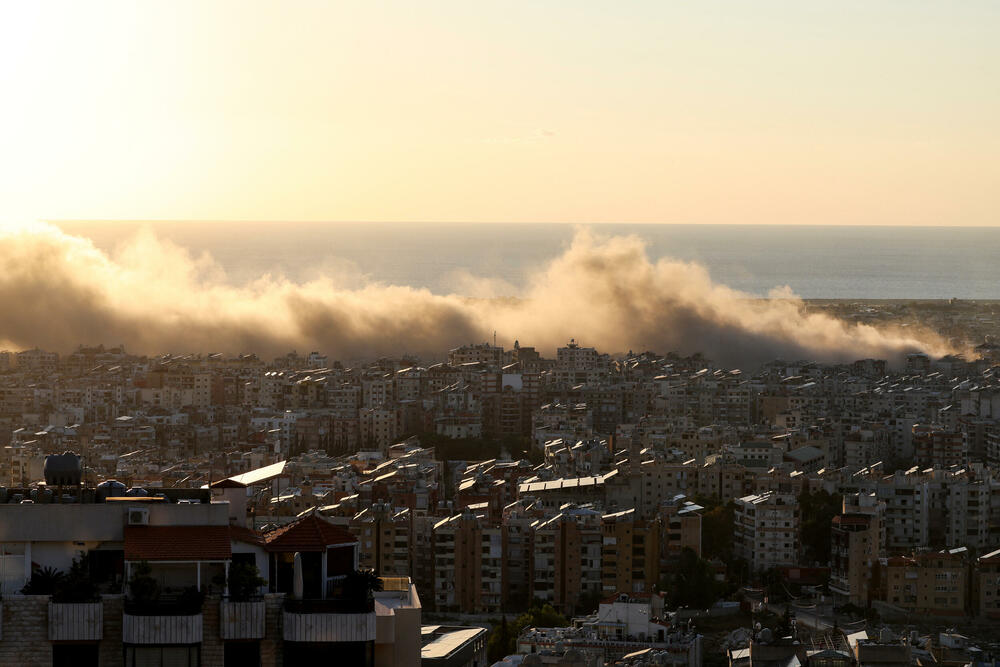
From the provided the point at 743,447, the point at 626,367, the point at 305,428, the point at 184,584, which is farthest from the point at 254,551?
the point at 626,367

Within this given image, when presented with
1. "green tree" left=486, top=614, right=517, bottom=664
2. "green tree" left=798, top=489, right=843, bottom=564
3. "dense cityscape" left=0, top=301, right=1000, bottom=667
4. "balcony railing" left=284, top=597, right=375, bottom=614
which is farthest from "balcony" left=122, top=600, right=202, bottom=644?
"green tree" left=798, top=489, right=843, bottom=564

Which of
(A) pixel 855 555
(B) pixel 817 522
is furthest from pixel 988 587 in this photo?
(B) pixel 817 522

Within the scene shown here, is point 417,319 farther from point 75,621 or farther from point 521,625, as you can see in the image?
point 75,621

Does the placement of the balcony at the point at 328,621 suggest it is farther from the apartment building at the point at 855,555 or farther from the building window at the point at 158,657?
the apartment building at the point at 855,555

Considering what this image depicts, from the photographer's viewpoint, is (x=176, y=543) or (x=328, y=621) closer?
(x=328, y=621)

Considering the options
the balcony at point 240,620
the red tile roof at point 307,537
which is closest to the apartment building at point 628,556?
the red tile roof at point 307,537

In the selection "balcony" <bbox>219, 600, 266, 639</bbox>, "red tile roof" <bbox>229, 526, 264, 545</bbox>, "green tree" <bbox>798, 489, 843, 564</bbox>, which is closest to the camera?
"balcony" <bbox>219, 600, 266, 639</bbox>

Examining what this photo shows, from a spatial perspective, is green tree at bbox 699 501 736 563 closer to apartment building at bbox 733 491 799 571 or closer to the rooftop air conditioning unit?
apartment building at bbox 733 491 799 571
